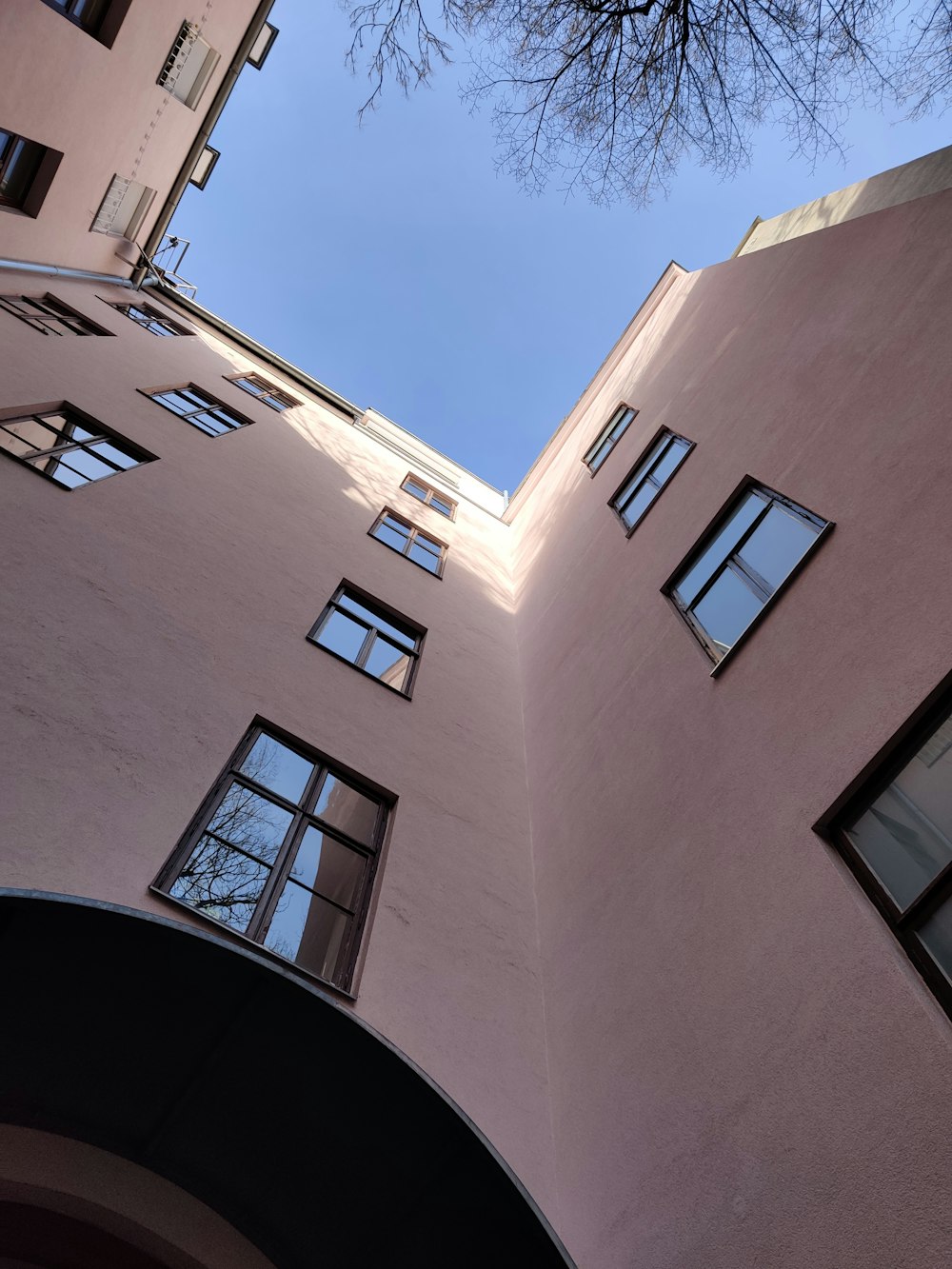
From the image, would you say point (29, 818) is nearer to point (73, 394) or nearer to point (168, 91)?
point (73, 394)

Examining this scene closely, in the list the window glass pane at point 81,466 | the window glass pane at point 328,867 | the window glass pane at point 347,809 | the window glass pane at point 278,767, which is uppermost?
the window glass pane at point 81,466

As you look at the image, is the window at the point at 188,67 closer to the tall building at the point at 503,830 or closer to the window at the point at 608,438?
the tall building at the point at 503,830

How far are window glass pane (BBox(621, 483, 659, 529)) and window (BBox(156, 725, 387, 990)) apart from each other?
4967 millimetres

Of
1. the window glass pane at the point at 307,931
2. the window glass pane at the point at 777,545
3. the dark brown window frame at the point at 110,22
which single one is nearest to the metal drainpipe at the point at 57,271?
the dark brown window frame at the point at 110,22

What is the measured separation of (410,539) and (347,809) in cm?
748

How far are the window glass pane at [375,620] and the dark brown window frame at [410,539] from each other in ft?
6.71

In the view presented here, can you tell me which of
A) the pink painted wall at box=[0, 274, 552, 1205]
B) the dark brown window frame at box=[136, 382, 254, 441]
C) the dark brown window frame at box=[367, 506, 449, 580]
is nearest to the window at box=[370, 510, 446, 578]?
the dark brown window frame at box=[367, 506, 449, 580]

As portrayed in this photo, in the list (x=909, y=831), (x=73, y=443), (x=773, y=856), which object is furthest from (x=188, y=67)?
(x=909, y=831)

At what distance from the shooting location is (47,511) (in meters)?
7.14

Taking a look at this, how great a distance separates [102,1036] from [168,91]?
17.8 meters

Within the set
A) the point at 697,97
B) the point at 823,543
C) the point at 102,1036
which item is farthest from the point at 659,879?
the point at 697,97

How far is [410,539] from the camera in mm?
14242

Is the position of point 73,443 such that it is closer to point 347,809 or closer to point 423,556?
point 347,809

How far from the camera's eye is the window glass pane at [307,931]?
589 cm
